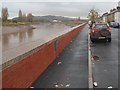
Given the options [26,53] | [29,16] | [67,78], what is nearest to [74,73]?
[67,78]

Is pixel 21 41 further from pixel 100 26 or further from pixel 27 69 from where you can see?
pixel 27 69

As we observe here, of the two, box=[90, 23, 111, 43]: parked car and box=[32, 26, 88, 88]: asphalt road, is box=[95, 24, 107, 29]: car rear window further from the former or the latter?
box=[32, 26, 88, 88]: asphalt road

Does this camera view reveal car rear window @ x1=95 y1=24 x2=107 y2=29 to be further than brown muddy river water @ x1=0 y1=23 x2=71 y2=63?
Yes

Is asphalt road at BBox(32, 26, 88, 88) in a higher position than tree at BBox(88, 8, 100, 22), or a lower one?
lower

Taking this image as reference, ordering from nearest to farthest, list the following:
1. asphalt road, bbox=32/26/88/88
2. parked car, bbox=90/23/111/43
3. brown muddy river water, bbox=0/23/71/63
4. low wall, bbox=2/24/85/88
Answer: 1. low wall, bbox=2/24/85/88
2. brown muddy river water, bbox=0/23/71/63
3. asphalt road, bbox=32/26/88/88
4. parked car, bbox=90/23/111/43

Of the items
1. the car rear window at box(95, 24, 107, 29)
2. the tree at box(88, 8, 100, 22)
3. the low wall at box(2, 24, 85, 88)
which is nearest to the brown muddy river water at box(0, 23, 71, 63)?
the low wall at box(2, 24, 85, 88)

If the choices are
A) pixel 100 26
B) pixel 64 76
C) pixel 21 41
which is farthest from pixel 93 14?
pixel 64 76

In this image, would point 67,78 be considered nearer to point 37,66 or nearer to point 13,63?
point 37,66

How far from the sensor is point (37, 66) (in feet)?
27.8

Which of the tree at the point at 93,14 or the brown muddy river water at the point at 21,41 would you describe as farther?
the tree at the point at 93,14

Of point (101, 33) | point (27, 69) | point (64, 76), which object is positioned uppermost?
point (101, 33)

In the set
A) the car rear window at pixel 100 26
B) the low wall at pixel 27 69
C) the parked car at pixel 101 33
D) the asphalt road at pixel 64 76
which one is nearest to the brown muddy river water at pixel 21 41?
the low wall at pixel 27 69

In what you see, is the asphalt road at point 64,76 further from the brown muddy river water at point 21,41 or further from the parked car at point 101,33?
the parked car at point 101,33

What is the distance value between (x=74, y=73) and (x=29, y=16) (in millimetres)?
175356
